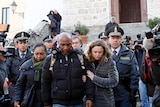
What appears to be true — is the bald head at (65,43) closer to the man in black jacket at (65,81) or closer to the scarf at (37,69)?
the man in black jacket at (65,81)

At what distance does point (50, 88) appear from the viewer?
15.4 ft

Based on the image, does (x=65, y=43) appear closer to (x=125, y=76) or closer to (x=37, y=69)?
(x=37, y=69)

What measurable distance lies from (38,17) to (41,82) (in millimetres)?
14078

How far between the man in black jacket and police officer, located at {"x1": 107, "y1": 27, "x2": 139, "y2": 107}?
2.51ft

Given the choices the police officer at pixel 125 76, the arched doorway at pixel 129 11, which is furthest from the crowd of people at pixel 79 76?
the arched doorway at pixel 129 11

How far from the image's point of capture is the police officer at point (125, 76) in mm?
5242

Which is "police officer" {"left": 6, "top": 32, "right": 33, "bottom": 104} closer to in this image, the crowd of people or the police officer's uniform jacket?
the crowd of people

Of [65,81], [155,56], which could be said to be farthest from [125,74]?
[155,56]

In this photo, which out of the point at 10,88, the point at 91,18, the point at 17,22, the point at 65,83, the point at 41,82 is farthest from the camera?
the point at 17,22

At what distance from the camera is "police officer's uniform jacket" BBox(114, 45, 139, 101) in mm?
5242

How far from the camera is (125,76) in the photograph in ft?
17.5

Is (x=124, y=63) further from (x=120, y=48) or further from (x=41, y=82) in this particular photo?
(x=41, y=82)

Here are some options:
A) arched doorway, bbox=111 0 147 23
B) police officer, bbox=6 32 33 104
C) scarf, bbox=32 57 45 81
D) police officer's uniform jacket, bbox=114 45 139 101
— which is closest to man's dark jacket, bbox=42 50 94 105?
scarf, bbox=32 57 45 81

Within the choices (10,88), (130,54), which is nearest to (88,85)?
(130,54)
